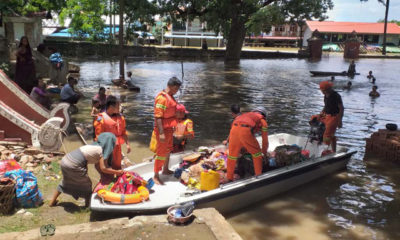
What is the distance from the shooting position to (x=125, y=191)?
523 centimetres

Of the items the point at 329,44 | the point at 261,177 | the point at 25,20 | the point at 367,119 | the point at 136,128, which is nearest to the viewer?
the point at 261,177

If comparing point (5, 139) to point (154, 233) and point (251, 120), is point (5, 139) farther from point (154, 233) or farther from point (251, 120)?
point (251, 120)

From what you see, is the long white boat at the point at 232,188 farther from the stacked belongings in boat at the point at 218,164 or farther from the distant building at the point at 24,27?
the distant building at the point at 24,27

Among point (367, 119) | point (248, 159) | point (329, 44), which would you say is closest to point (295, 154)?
point (248, 159)

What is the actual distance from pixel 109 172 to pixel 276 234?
8.70ft

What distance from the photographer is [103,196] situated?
5.08 metres

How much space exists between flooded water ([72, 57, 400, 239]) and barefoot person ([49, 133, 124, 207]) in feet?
7.36

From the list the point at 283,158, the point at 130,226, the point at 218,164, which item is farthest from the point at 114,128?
the point at 283,158

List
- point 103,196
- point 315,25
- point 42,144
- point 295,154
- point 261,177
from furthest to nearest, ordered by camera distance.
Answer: point 315,25
point 42,144
point 295,154
point 261,177
point 103,196

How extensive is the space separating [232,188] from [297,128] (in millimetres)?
→ 5969

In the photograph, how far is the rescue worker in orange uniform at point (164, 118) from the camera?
5.70 m

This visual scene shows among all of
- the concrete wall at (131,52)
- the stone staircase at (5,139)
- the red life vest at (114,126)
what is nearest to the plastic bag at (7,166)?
the red life vest at (114,126)

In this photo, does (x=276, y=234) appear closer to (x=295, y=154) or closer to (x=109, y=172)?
(x=295, y=154)

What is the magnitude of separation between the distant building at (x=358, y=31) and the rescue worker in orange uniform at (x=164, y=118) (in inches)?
2065
